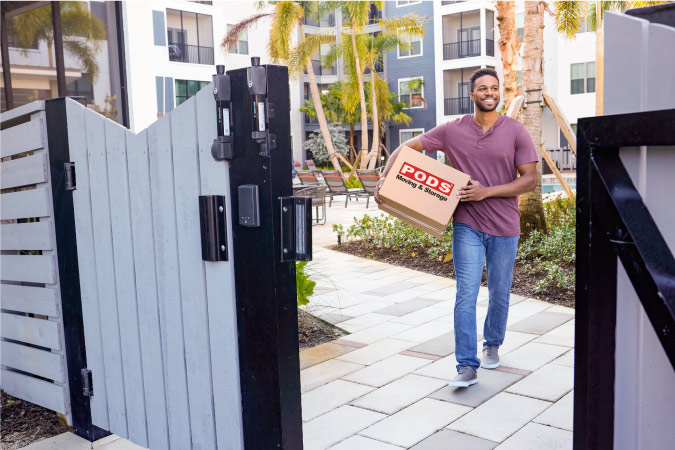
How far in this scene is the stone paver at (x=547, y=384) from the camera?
4.15 meters

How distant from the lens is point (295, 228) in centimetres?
246

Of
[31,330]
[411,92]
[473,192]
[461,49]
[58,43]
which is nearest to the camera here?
[31,330]

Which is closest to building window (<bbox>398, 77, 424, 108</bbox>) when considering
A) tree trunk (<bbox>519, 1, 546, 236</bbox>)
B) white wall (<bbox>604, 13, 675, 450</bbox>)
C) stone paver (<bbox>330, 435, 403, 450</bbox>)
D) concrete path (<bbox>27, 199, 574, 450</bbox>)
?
tree trunk (<bbox>519, 1, 546, 236</bbox>)

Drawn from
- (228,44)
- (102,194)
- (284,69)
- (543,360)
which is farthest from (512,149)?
(228,44)

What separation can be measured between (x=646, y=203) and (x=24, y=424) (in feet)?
12.1

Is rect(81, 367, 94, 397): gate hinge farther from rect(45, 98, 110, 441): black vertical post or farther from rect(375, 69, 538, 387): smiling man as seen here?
rect(375, 69, 538, 387): smiling man

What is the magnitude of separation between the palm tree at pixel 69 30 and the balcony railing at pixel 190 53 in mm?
29952

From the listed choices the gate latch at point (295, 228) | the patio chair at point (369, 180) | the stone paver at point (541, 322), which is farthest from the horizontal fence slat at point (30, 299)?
the patio chair at point (369, 180)

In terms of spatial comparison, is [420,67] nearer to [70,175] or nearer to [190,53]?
[190,53]

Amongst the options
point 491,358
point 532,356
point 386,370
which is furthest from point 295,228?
point 532,356

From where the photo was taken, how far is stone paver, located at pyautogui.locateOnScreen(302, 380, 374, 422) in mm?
4004

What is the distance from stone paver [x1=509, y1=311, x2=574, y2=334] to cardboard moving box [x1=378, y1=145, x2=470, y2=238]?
1.78 m

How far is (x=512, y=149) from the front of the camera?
4.29 metres

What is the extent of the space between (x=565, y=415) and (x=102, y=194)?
9.42 ft
